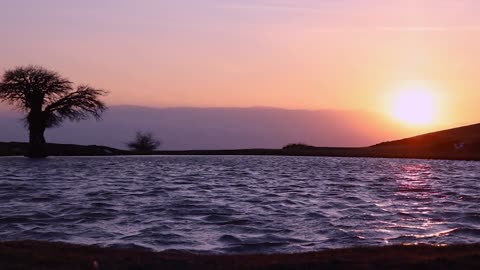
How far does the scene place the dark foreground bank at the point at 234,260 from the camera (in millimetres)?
8094

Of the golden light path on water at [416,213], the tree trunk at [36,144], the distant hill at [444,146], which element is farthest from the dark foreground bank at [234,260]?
the distant hill at [444,146]

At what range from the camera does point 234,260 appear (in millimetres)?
8625

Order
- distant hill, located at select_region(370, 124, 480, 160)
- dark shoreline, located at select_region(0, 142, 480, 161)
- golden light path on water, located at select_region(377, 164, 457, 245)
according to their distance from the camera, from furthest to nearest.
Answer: distant hill, located at select_region(370, 124, 480, 160) → dark shoreline, located at select_region(0, 142, 480, 161) → golden light path on water, located at select_region(377, 164, 457, 245)

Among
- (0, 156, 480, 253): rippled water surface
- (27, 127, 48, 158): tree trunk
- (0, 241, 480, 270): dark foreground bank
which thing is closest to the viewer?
(0, 241, 480, 270): dark foreground bank

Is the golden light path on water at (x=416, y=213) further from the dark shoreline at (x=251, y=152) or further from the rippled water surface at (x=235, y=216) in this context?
the dark shoreline at (x=251, y=152)

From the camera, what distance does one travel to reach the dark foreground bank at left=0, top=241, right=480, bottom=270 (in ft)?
26.6

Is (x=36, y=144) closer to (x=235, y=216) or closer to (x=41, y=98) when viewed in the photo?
(x=41, y=98)

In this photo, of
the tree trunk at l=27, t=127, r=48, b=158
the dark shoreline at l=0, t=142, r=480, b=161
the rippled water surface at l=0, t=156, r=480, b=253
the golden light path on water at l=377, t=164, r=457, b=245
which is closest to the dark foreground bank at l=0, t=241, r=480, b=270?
the rippled water surface at l=0, t=156, r=480, b=253

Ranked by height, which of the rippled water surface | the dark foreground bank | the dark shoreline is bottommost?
the rippled water surface

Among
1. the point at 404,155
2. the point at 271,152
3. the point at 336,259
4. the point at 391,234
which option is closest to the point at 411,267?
the point at 336,259

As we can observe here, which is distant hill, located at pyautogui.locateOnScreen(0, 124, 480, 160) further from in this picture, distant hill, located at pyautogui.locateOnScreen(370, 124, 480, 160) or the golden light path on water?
the golden light path on water

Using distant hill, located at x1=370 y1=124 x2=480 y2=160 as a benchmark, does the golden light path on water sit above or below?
below

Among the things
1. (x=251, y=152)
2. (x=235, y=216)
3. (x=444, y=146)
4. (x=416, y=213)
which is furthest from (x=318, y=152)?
(x=235, y=216)

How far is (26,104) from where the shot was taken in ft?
208
